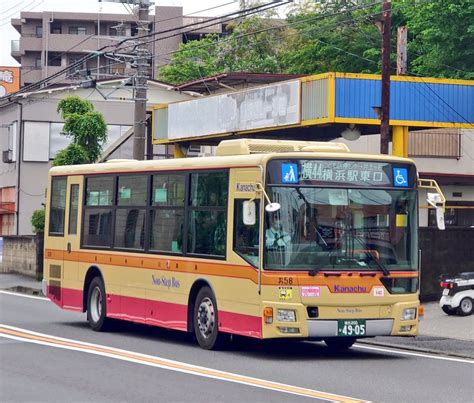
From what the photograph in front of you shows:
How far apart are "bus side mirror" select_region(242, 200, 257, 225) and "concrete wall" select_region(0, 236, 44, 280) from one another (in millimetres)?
25714

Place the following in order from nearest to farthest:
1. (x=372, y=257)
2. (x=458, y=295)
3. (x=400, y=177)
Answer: (x=372, y=257), (x=400, y=177), (x=458, y=295)

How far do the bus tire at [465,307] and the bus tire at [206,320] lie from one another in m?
8.07

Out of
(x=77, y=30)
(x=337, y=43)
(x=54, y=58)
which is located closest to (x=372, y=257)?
(x=337, y=43)

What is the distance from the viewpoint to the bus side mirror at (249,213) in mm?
15703

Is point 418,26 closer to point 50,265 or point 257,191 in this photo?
point 50,265

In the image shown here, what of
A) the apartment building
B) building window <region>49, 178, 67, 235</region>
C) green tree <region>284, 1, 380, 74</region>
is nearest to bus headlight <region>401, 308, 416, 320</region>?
building window <region>49, 178, 67, 235</region>

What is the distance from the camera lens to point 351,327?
16.0 meters

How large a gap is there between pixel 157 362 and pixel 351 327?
2.88 m

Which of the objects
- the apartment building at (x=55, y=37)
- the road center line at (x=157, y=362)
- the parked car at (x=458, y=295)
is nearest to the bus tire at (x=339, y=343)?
the road center line at (x=157, y=362)

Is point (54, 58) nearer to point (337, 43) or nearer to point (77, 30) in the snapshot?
point (77, 30)

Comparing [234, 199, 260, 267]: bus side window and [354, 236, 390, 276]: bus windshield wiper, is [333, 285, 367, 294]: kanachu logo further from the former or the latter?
[234, 199, 260, 267]: bus side window

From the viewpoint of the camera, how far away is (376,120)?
86.7 ft

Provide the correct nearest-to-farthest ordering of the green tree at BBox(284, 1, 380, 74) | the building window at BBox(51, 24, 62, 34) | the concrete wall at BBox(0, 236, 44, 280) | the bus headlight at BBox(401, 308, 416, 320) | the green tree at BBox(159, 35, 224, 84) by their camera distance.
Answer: the bus headlight at BBox(401, 308, 416, 320)
the concrete wall at BBox(0, 236, 44, 280)
the green tree at BBox(284, 1, 380, 74)
the green tree at BBox(159, 35, 224, 84)
the building window at BBox(51, 24, 62, 34)

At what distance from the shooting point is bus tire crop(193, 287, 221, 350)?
16.8 metres
